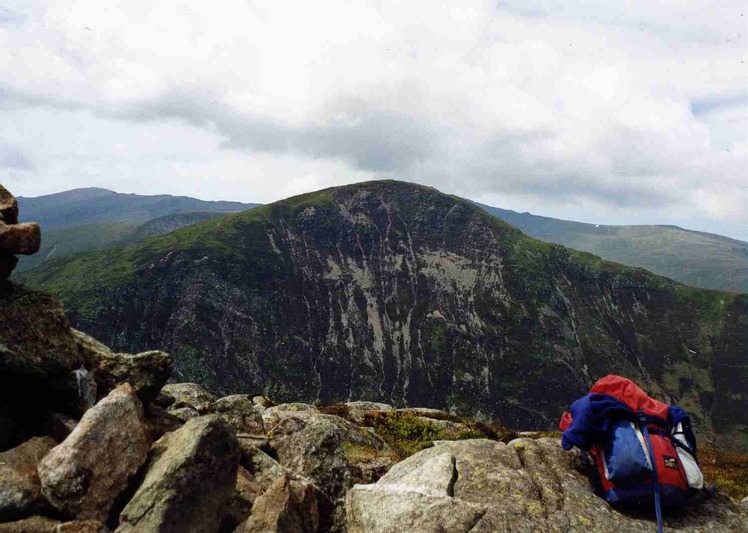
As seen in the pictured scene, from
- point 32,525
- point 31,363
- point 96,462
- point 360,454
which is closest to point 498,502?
point 360,454

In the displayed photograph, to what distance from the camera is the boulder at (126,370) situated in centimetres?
1355

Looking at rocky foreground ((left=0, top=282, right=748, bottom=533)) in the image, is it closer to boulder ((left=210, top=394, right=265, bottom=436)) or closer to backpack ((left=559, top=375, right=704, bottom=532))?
backpack ((left=559, top=375, right=704, bottom=532))

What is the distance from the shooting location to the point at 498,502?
9602 millimetres

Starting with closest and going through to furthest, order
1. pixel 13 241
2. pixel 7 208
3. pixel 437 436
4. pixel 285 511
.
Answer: pixel 285 511 < pixel 13 241 < pixel 7 208 < pixel 437 436

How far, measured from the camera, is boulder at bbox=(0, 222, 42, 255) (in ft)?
41.3

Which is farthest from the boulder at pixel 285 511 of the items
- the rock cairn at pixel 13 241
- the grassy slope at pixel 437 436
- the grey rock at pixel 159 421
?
the grassy slope at pixel 437 436

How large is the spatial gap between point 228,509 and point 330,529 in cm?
254

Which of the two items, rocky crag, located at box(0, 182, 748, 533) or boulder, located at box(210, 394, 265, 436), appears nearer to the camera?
rocky crag, located at box(0, 182, 748, 533)

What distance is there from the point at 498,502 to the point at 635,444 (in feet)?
10.9

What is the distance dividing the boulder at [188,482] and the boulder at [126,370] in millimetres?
3517

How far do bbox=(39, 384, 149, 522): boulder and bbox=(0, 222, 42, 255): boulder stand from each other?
18.5 feet

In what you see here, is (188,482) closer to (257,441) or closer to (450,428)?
(257,441)

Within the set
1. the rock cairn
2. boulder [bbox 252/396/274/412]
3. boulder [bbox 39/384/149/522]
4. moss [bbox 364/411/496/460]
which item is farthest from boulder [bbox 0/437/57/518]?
boulder [bbox 252/396/274/412]

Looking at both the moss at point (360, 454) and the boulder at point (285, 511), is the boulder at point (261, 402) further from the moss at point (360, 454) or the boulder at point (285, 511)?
the boulder at point (285, 511)
